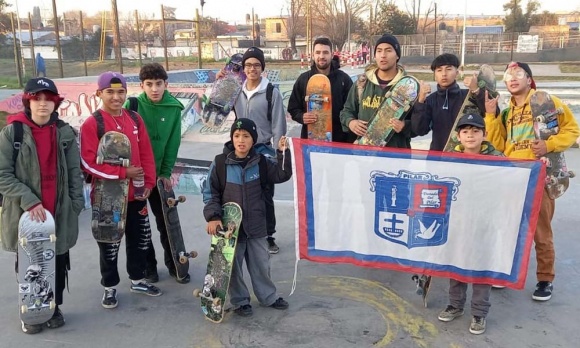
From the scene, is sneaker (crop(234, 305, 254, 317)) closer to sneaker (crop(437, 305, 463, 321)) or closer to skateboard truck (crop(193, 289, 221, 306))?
skateboard truck (crop(193, 289, 221, 306))

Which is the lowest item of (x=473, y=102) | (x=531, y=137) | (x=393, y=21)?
(x=531, y=137)

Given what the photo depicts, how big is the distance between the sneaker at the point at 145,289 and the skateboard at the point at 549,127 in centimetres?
316

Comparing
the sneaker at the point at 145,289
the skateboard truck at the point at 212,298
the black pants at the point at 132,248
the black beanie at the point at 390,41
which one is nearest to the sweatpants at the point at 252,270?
the skateboard truck at the point at 212,298

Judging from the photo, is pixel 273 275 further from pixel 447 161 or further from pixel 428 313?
pixel 447 161

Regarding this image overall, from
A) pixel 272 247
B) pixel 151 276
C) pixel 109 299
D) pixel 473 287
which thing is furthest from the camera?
pixel 272 247

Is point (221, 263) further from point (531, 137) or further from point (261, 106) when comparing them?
point (531, 137)

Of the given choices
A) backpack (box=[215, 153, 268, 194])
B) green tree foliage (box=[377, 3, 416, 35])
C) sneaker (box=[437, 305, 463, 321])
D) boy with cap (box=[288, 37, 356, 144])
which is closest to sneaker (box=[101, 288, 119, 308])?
backpack (box=[215, 153, 268, 194])

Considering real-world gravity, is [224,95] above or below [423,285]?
above

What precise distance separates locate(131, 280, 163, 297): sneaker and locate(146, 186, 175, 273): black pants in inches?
9.4

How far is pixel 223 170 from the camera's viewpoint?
372 cm

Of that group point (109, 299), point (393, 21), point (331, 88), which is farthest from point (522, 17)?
point (109, 299)

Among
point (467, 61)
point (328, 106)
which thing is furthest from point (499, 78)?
point (328, 106)

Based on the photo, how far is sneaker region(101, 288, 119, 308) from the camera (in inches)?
156

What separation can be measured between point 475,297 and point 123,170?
267 centimetres
